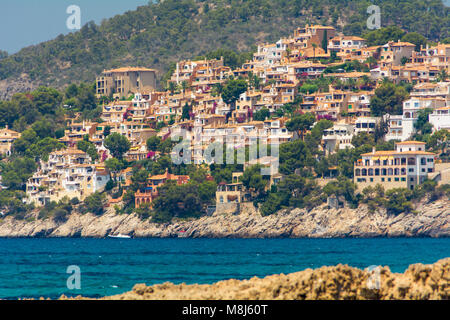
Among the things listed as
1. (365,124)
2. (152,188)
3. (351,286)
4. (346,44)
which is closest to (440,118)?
(365,124)

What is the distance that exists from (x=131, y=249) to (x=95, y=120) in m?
43.0

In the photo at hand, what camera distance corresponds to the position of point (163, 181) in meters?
99.4

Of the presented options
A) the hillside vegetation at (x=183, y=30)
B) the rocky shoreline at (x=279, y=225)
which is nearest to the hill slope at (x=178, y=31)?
the hillside vegetation at (x=183, y=30)

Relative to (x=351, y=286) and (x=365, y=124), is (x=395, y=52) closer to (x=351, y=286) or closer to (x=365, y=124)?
(x=365, y=124)

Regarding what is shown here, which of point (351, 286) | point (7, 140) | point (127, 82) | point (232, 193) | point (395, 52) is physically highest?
point (395, 52)

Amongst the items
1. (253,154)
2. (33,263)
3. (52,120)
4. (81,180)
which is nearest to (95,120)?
(52,120)

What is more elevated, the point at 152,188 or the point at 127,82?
the point at 127,82

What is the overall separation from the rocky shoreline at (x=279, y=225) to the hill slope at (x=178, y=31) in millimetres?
60904

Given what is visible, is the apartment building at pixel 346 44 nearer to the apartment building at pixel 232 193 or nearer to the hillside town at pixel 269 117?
the hillside town at pixel 269 117

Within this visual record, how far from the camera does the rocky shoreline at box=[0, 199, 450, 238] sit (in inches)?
3393

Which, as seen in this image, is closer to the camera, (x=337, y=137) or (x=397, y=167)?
(x=397, y=167)

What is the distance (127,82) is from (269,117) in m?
29.0

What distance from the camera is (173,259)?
7000 centimetres
